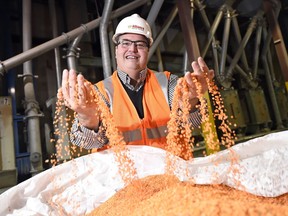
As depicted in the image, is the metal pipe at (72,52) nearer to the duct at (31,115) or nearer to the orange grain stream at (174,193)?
the duct at (31,115)

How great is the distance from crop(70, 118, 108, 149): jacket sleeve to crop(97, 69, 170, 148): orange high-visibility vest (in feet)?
0.35

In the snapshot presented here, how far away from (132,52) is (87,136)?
1.65 feet

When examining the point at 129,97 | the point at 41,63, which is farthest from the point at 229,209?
the point at 41,63

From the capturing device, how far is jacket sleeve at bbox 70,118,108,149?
1010 millimetres

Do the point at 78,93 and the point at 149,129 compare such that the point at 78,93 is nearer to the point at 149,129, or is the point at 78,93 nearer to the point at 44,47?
the point at 149,129

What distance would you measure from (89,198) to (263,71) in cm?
421

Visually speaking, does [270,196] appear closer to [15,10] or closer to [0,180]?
[0,180]

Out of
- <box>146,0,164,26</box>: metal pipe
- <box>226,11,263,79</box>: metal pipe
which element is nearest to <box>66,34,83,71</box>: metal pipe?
<box>146,0,164,26</box>: metal pipe

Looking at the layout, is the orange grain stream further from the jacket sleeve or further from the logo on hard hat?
the logo on hard hat

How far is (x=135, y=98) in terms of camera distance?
1.25 m

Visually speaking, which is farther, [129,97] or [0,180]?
[0,180]

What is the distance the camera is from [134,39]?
1.25 m

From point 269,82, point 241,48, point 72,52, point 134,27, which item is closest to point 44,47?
point 72,52

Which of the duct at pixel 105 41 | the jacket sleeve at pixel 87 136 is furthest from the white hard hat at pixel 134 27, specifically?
the duct at pixel 105 41
